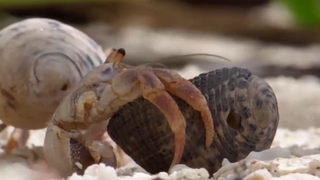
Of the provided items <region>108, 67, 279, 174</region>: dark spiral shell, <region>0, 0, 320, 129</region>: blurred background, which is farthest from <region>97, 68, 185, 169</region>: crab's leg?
<region>0, 0, 320, 129</region>: blurred background

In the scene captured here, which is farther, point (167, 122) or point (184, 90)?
point (167, 122)

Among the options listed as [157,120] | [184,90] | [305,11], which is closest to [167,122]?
[157,120]

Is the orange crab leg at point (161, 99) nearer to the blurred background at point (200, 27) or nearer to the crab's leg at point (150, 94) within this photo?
the crab's leg at point (150, 94)

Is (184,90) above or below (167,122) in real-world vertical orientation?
above

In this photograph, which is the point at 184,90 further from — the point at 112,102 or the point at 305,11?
the point at 305,11

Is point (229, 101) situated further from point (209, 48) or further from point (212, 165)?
point (209, 48)


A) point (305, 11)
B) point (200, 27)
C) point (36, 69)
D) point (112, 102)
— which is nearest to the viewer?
point (112, 102)

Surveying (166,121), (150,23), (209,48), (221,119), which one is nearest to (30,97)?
(166,121)
